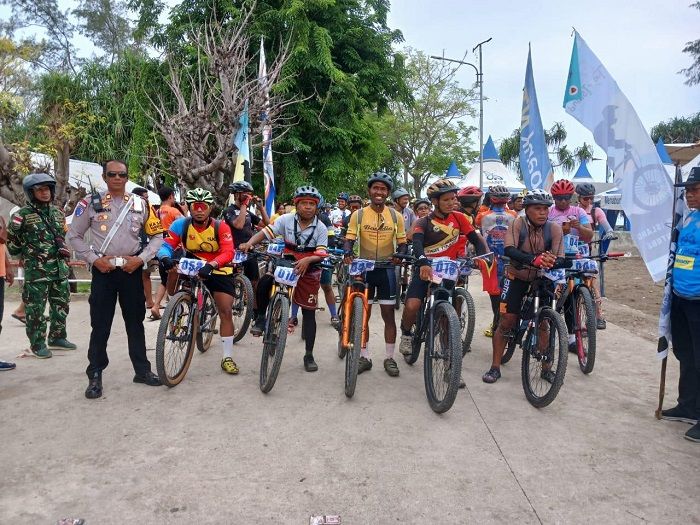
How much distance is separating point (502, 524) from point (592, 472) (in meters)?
0.94

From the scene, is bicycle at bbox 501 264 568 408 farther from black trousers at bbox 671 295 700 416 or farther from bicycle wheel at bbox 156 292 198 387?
bicycle wheel at bbox 156 292 198 387

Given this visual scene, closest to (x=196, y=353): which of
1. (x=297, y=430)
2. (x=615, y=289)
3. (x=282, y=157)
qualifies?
(x=297, y=430)

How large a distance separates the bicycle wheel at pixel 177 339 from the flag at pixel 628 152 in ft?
14.1

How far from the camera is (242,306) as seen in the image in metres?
6.76

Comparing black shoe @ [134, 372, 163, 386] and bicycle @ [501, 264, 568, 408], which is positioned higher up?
bicycle @ [501, 264, 568, 408]

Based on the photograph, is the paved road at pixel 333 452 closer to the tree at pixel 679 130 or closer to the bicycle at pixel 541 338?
the bicycle at pixel 541 338

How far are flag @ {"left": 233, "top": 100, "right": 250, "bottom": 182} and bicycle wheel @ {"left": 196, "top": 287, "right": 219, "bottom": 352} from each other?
4.08 metres

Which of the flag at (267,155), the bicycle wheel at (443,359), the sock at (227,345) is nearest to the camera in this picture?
the bicycle wheel at (443,359)

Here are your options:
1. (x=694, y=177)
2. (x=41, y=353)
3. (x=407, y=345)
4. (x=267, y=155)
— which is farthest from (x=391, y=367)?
(x=267, y=155)

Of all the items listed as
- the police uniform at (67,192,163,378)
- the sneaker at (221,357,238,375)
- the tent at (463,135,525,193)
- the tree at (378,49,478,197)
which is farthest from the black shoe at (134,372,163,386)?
the tree at (378,49,478,197)

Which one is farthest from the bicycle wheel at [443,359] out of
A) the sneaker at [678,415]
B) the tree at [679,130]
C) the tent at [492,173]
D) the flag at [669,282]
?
the tree at [679,130]

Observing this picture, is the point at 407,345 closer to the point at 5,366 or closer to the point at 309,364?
the point at 309,364

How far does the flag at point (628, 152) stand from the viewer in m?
4.74

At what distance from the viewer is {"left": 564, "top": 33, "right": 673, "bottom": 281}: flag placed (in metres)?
4.74
